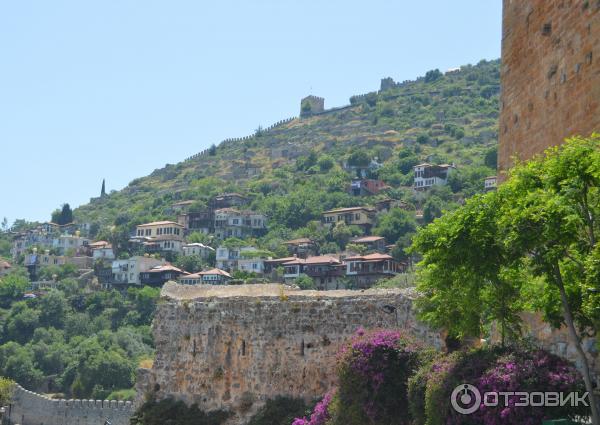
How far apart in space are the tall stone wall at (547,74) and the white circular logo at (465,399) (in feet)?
11.7

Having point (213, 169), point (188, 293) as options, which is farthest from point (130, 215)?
point (188, 293)

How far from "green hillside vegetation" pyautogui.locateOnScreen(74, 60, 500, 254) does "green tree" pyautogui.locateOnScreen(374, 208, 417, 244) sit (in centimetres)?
142

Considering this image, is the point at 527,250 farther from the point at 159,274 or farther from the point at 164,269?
the point at 159,274

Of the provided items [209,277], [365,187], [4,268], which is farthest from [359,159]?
[4,268]

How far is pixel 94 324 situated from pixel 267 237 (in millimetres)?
39370

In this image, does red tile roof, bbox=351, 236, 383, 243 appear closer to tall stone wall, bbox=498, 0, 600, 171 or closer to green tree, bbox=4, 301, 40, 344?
green tree, bbox=4, 301, 40, 344

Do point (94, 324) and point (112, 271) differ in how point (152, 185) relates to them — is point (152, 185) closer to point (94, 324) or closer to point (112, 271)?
point (112, 271)

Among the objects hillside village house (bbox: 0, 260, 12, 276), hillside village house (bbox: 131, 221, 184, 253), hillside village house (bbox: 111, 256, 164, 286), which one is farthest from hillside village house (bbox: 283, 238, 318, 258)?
hillside village house (bbox: 0, 260, 12, 276)

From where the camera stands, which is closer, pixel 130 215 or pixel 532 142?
pixel 532 142

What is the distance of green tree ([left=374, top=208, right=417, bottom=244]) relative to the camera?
124000 mm

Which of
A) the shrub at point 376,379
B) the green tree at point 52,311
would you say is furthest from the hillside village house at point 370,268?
the shrub at point 376,379

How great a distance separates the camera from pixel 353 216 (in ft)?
441

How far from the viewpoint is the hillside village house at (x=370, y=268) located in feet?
331

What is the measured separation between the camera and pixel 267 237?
461ft
